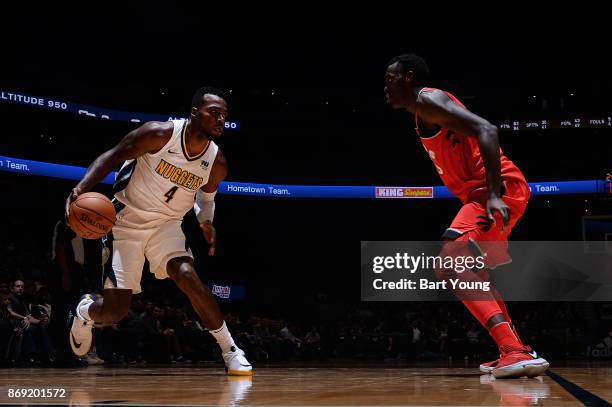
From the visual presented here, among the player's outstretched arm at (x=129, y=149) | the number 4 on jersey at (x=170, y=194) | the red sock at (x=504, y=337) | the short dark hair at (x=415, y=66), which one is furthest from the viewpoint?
the number 4 on jersey at (x=170, y=194)

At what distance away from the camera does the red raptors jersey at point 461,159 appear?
3.69 metres

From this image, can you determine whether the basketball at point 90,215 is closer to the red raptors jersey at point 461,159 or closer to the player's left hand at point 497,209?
the red raptors jersey at point 461,159

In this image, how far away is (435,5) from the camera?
1662cm

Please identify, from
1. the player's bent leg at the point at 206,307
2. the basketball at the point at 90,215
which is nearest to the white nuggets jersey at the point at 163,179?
the player's bent leg at the point at 206,307

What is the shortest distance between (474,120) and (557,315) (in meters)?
12.9

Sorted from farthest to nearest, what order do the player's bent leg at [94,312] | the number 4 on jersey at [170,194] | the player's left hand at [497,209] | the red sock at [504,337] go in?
the number 4 on jersey at [170,194]
the player's bent leg at [94,312]
the red sock at [504,337]
the player's left hand at [497,209]

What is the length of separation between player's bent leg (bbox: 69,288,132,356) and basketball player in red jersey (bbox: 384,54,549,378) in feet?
5.82

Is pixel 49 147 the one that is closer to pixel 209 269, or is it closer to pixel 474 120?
pixel 209 269

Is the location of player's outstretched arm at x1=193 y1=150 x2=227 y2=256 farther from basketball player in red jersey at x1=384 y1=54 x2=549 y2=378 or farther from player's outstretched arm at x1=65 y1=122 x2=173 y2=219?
basketball player in red jersey at x1=384 y1=54 x2=549 y2=378

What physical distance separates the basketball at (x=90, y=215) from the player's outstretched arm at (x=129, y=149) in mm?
155

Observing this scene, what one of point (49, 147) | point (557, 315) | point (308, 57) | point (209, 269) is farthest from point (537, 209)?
point (49, 147)

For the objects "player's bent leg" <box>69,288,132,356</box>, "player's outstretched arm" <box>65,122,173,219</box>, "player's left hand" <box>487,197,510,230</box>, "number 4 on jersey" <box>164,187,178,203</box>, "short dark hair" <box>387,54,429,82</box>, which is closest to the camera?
"player's left hand" <box>487,197,510,230</box>

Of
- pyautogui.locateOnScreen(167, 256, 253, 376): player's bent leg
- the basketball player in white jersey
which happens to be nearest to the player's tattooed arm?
the basketball player in white jersey

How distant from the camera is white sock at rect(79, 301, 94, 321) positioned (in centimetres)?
411
